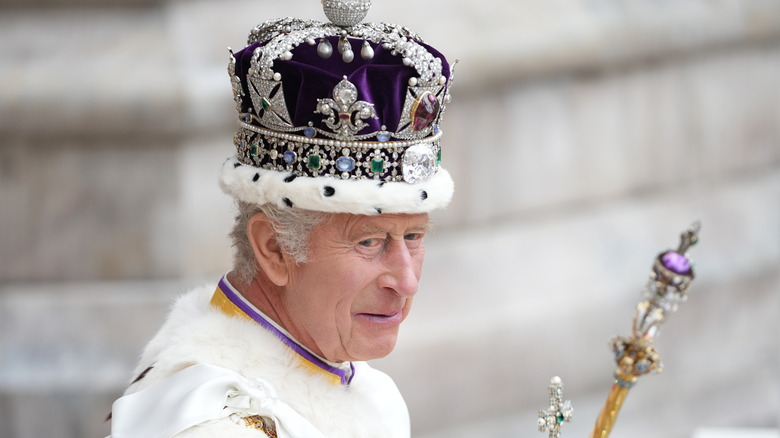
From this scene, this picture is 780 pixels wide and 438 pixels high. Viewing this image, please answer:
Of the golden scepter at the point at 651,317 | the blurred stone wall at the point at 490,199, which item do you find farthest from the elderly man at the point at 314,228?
the blurred stone wall at the point at 490,199

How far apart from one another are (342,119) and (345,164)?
0.10 meters

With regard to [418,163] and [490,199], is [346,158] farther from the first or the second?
[490,199]

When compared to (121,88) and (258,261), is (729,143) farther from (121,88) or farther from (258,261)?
(258,261)

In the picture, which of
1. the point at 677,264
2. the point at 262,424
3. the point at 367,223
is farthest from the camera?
the point at 677,264

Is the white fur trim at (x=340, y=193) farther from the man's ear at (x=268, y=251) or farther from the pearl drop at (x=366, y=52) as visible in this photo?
the pearl drop at (x=366, y=52)

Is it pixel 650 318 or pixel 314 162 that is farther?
pixel 650 318

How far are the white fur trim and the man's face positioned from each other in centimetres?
6

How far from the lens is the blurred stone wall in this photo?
4.29 metres

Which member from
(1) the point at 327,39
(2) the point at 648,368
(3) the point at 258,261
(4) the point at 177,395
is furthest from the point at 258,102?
(2) the point at 648,368

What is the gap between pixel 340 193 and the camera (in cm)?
222

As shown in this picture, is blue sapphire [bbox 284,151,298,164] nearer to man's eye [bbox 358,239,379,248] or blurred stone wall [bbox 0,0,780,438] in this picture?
man's eye [bbox 358,239,379,248]

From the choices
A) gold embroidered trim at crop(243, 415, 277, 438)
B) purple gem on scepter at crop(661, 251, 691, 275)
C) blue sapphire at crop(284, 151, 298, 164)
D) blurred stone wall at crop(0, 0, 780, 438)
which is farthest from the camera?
blurred stone wall at crop(0, 0, 780, 438)

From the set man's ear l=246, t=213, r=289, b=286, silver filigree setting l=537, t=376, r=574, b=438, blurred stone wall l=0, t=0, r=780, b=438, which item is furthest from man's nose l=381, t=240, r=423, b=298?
blurred stone wall l=0, t=0, r=780, b=438

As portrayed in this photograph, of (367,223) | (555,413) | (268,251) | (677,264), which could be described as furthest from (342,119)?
(677,264)
